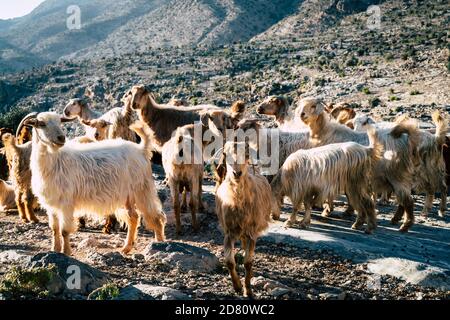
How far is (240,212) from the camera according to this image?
637 cm

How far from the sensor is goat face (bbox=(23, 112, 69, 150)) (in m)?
6.86

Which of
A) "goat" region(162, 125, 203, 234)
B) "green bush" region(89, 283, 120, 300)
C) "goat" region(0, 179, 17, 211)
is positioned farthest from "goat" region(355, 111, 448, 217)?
"goat" region(0, 179, 17, 211)

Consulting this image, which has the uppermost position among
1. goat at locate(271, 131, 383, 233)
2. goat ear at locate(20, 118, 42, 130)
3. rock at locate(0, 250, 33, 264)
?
goat ear at locate(20, 118, 42, 130)

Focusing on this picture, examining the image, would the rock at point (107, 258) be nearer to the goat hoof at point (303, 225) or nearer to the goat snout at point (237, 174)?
the goat snout at point (237, 174)

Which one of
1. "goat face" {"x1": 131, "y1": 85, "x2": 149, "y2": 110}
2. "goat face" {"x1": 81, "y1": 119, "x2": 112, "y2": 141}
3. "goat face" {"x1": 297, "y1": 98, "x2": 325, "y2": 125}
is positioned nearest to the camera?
"goat face" {"x1": 297, "y1": 98, "x2": 325, "y2": 125}

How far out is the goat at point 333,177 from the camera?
8953mm

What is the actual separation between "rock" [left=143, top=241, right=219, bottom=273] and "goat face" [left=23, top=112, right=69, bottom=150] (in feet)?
6.22

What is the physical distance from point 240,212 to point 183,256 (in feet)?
4.39

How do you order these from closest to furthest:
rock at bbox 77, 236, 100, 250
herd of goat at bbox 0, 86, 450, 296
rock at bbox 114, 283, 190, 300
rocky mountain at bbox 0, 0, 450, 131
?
1. rock at bbox 114, 283, 190, 300
2. herd of goat at bbox 0, 86, 450, 296
3. rock at bbox 77, 236, 100, 250
4. rocky mountain at bbox 0, 0, 450, 131

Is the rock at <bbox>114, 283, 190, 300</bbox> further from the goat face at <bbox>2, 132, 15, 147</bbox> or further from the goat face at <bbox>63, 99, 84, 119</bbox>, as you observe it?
the goat face at <bbox>63, 99, 84, 119</bbox>

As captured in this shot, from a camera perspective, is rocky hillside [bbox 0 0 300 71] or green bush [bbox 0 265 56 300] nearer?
green bush [bbox 0 265 56 300]

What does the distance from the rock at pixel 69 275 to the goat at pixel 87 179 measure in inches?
35.7
